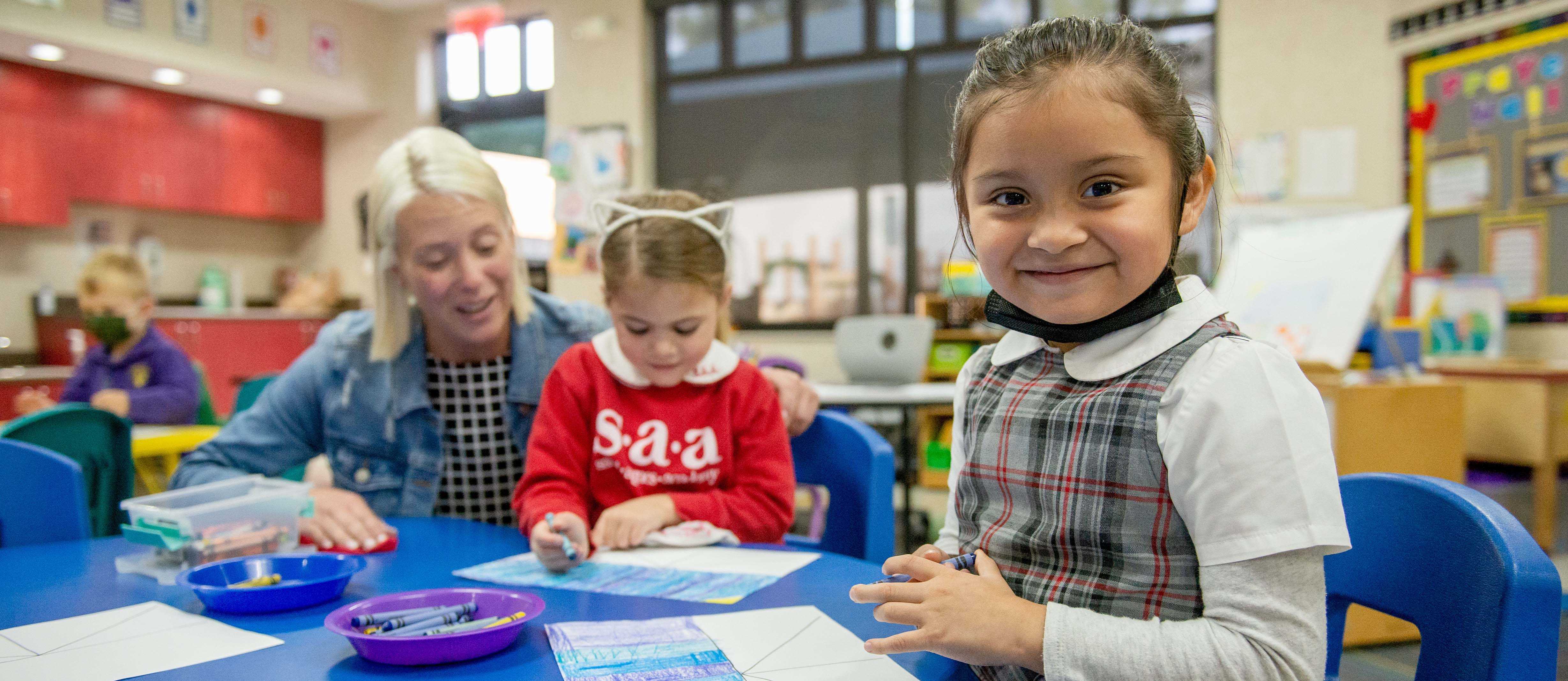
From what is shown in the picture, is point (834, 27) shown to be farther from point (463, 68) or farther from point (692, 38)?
point (463, 68)

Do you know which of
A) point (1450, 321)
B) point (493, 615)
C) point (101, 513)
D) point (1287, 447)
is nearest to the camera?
point (1287, 447)

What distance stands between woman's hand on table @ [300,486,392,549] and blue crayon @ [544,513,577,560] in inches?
9.8

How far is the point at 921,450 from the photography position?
4.61m

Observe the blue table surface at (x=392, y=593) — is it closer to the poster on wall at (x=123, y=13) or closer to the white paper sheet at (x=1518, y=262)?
the white paper sheet at (x=1518, y=262)

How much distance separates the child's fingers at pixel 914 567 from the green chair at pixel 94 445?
1.74 metres

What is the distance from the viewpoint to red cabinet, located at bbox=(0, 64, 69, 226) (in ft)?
16.8

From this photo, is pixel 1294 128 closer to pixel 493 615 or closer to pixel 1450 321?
pixel 1450 321

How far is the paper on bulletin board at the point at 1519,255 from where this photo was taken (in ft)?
12.4

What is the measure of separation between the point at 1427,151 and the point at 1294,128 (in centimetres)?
57

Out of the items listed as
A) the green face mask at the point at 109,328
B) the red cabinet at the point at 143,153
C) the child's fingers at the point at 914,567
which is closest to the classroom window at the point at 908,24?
the green face mask at the point at 109,328

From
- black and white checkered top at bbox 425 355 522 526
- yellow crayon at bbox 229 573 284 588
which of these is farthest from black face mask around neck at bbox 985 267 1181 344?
black and white checkered top at bbox 425 355 522 526

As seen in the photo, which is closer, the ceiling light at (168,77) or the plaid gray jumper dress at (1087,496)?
the plaid gray jumper dress at (1087,496)

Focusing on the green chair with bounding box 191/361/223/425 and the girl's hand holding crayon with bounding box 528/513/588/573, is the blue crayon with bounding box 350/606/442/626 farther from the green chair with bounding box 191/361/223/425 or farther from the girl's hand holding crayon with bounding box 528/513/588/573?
the green chair with bounding box 191/361/223/425

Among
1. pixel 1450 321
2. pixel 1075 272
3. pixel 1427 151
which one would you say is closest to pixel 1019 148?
pixel 1075 272
